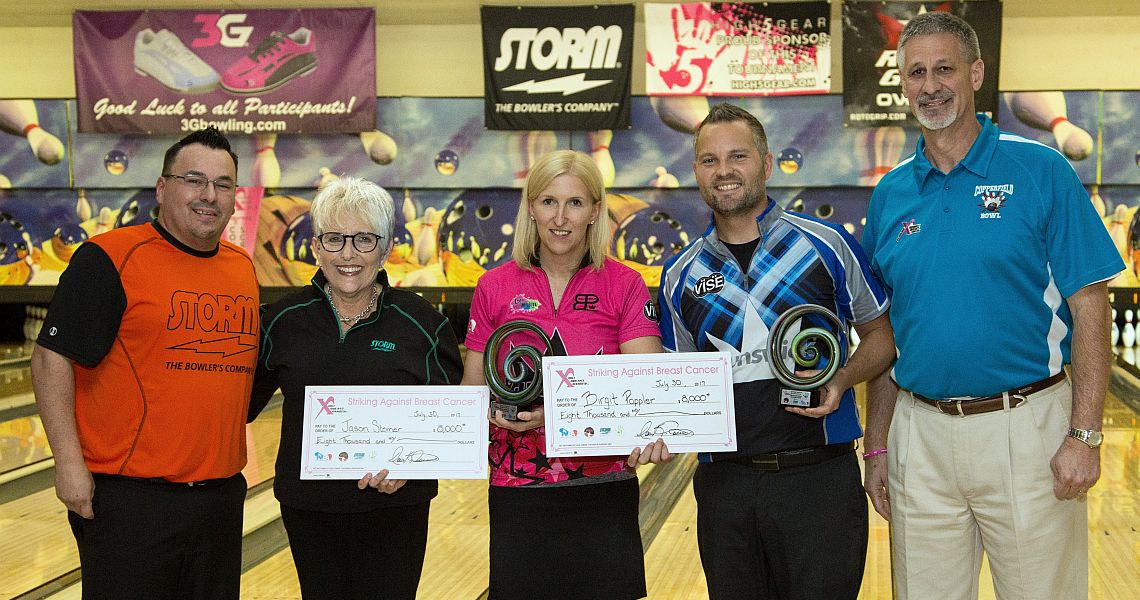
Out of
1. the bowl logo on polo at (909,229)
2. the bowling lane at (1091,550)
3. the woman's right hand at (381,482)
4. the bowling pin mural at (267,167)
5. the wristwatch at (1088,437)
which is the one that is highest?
the bowling pin mural at (267,167)

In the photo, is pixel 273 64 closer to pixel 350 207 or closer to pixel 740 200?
pixel 350 207

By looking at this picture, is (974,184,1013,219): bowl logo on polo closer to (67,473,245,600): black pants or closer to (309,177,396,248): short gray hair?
(309,177,396,248): short gray hair

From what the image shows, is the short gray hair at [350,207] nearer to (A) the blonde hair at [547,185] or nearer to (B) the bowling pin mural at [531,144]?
(A) the blonde hair at [547,185]

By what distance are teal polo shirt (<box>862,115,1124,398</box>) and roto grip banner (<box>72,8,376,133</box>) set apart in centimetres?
619

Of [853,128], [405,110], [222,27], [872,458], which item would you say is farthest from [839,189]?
[872,458]

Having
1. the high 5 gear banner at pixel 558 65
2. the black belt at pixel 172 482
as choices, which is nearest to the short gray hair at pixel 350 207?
the black belt at pixel 172 482

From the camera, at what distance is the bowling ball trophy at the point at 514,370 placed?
5.86 ft

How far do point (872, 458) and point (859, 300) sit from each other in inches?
14.2

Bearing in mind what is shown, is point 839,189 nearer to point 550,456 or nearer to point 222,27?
point 222,27

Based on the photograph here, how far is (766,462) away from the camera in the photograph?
5.77 ft

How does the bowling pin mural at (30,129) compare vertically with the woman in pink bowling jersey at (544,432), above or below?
above

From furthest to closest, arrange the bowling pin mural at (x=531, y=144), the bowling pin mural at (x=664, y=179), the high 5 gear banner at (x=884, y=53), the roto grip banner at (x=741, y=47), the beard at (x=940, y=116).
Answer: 1. the bowling pin mural at (x=531, y=144)
2. the bowling pin mural at (x=664, y=179)
3. the roto grip banner at (x=741, y=47)
4. the high 5 gear banner at (x=884, y=53)
5. the beard at (x=940, y=116)

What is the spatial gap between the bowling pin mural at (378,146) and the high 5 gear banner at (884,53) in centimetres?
342

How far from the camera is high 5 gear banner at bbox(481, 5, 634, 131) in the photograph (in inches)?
276
